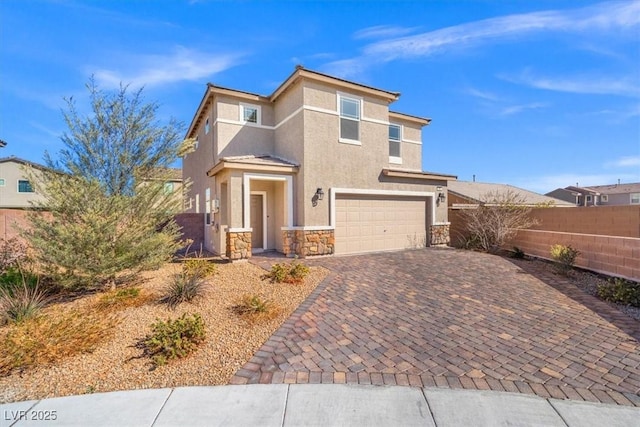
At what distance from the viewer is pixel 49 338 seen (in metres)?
4.12

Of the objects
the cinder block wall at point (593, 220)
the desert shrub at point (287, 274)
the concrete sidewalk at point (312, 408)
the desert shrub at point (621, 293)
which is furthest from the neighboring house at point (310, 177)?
the desert shrub at point (621, 293)

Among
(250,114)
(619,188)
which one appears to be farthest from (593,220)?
(619,188)

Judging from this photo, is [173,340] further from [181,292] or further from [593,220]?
[593,220]

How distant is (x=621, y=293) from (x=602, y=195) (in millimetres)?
48532

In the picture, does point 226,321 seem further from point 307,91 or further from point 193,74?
point 193,74

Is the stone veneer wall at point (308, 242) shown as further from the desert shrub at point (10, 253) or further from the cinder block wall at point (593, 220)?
the cinder block wall at point (593, 220)

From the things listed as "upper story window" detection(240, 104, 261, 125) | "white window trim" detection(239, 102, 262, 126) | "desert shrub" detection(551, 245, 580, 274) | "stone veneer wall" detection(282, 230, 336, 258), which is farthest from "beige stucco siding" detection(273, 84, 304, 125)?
"desert shrub" detection(551, 245, 580, 274)

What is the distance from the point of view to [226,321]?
5094mm

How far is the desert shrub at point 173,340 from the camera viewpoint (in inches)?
157

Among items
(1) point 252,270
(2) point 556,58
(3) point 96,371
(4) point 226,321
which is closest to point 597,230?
(2) point 556,58

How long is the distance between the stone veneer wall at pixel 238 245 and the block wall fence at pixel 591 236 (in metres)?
10.8

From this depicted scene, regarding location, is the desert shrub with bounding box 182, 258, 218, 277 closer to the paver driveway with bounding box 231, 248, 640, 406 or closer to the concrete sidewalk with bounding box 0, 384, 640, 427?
the paver driveway with bounding box 231, 248, 640, 406

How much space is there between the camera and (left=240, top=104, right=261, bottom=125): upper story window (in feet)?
40.6

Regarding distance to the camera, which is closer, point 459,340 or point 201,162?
point 459,340
